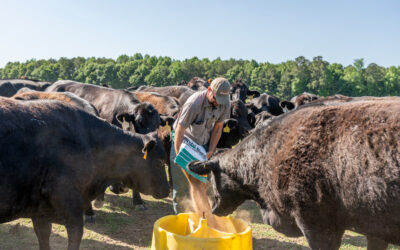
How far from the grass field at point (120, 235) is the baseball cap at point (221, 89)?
228 cm

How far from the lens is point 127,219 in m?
6.33

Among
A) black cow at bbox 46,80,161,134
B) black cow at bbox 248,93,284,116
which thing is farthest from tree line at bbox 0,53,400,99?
black cow at bbox 46,80,161,134

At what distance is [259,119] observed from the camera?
9.65m

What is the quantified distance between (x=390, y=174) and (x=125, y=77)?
81275 mm

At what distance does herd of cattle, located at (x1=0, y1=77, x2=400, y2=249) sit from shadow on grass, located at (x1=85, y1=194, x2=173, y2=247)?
2.77 ft

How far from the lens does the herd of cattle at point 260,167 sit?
2.85 metres

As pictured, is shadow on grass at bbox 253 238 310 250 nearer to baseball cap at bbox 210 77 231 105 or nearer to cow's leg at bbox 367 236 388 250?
cow's leg at bbox 367 236 388 250

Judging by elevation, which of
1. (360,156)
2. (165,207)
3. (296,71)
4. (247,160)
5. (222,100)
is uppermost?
(296,71)

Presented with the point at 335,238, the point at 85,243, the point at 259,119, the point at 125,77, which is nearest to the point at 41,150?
the point at 85,243

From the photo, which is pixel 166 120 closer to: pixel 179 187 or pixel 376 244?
pixel 179 187

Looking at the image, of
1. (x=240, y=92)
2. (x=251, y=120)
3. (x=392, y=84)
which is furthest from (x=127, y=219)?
(x=392, y=84)

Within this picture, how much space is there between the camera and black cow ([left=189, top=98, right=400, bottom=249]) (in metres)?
2.76

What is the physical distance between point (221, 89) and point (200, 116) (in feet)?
1.76

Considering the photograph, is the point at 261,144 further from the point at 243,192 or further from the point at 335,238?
the point at 335,238
